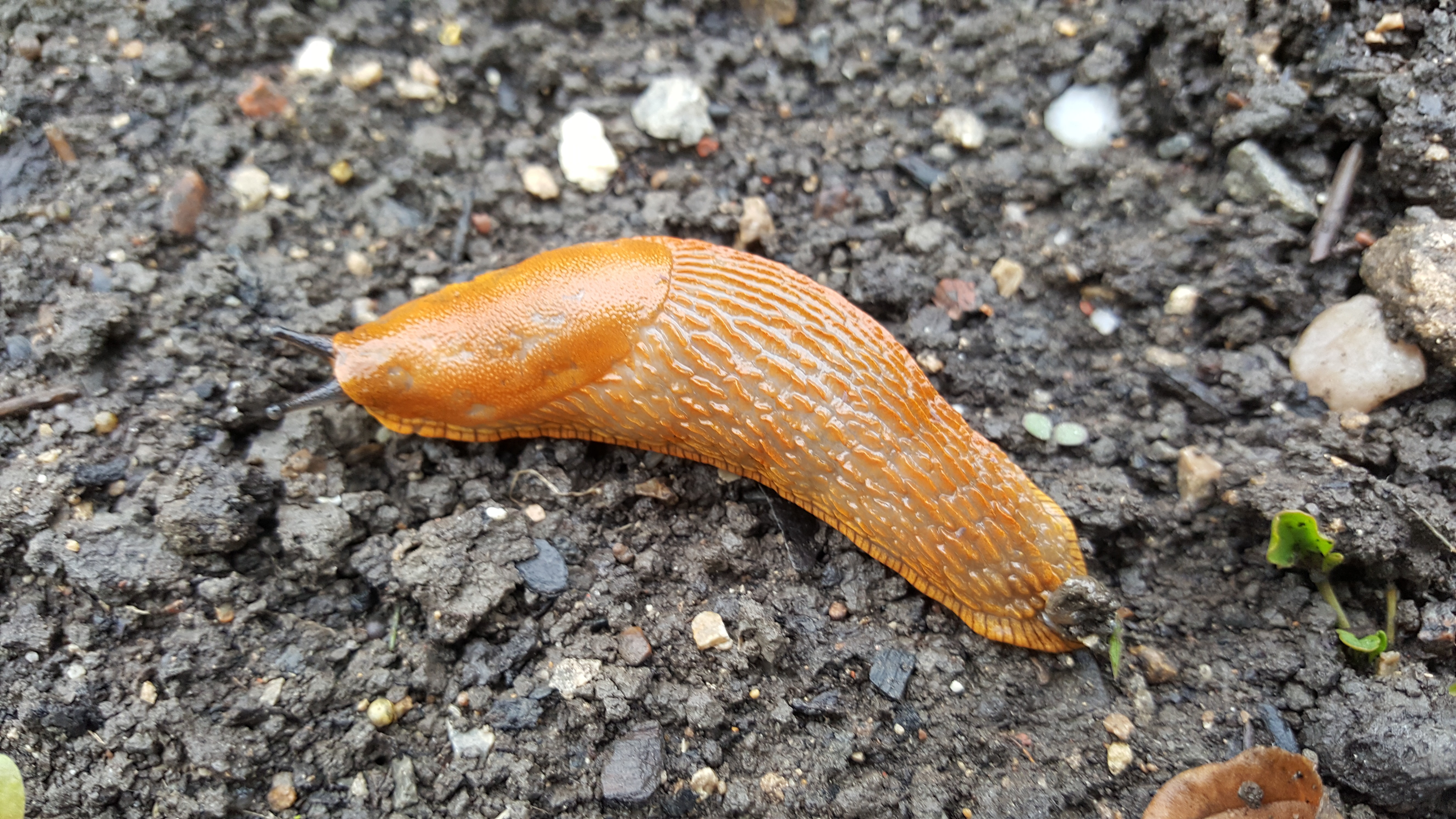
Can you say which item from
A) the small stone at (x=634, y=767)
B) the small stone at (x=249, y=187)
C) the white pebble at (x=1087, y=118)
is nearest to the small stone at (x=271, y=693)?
the small stone at (x=634, y=767)

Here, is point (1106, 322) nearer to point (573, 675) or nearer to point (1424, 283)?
point (1424, 283)

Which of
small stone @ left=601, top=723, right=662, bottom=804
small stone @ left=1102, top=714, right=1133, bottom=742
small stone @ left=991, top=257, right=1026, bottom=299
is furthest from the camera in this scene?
small stone @ left=991, top=257, right=1026, bottom=299

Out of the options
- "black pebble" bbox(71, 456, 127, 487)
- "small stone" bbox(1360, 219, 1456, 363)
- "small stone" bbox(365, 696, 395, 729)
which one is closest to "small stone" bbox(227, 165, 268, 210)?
"black pebble" bbox(71, 456, 127, 487)

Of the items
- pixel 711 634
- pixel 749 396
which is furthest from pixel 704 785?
pixel 749 396

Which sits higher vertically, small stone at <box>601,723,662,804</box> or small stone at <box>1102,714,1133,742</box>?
small stone at <box>1102,714,1133,742</box>

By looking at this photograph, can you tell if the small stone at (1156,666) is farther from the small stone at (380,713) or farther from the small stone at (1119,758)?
the small stone at (380,713)

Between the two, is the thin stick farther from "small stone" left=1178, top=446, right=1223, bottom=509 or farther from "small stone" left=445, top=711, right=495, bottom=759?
"small stone" left=445, top=711, right=495, bottom=759

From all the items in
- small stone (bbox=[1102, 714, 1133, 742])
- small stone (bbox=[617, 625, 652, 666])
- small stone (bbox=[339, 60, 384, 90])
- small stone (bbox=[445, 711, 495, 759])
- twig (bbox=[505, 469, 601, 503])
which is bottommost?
small stone (bbox=[445, 711, 495, 759])

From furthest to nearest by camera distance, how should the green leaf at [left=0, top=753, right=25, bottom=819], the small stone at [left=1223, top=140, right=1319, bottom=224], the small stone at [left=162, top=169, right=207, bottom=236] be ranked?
1. the small stone at [left=162, top=169, right=207, bottom=236]
2. the small stone at [left=1223, top=140, right=1319, bottom=224]
3. the green leaf at [left=0, top=753, right=25, bottom=819]
